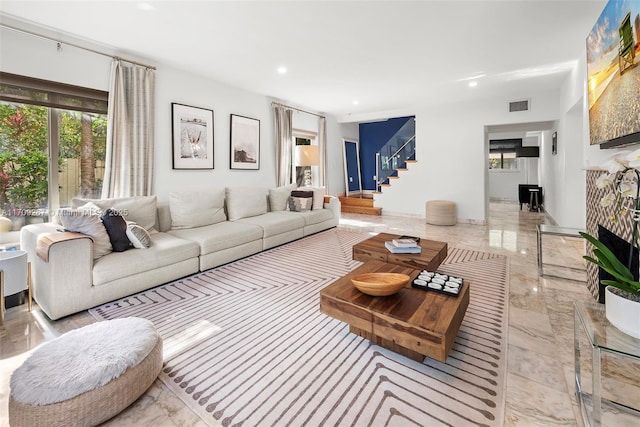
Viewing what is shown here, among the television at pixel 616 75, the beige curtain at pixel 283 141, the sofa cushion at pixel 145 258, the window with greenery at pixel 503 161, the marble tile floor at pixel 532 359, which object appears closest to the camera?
the marble tile floor at pixel 532 359

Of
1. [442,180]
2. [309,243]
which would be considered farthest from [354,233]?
[442,180]

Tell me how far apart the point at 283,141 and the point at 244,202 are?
6.20 ft

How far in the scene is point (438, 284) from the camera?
191 cm

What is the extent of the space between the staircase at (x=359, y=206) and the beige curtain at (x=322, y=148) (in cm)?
102

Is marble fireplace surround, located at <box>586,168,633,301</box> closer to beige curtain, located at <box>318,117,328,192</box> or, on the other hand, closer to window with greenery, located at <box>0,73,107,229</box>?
window with greenery, located at <box>0,73,107,229</box>

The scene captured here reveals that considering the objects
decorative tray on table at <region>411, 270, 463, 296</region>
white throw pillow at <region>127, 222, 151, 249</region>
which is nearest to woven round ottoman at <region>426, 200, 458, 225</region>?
decorative tray on table at <region>411, 270, 463, 296</region>

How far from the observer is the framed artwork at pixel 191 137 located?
3967 millimetres

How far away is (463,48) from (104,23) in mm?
3908

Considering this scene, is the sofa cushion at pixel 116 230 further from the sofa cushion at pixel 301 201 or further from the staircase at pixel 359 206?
the staircase at pixel 359 206

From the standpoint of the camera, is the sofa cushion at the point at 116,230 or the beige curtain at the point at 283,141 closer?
the sofa cushion at the point at 116,230

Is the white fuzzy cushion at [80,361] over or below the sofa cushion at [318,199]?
below

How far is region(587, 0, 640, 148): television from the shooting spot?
1715mm

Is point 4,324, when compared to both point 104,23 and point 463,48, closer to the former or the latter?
point 104,23

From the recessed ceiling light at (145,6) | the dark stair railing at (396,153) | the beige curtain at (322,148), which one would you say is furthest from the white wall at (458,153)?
the recessed ceiling light at (145,6)
